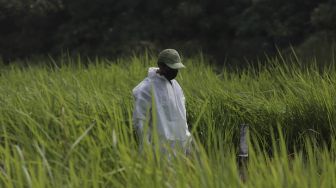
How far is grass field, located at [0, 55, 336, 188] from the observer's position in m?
2.13

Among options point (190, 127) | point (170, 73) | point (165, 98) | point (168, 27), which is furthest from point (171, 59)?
point (168, 27)

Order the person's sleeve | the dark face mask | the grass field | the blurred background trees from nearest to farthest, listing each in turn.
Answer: the grass field < the person's sleeve < the dark face mask < the blurred background trees

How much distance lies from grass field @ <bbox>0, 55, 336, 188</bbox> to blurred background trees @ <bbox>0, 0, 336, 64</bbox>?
5.77 metres

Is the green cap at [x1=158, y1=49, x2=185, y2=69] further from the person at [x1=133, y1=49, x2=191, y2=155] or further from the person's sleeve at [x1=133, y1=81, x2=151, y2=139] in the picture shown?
the person's sleeve at [x1=133, y1=81, x2=151, y2=139]

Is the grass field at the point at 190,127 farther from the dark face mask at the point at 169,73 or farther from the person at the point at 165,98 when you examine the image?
the dark face mask at the point at 169,73

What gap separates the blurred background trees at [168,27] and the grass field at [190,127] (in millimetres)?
5770

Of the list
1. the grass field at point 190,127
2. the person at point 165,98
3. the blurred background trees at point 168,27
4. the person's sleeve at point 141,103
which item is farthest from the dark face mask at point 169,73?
the blurred background trees at point 168,27

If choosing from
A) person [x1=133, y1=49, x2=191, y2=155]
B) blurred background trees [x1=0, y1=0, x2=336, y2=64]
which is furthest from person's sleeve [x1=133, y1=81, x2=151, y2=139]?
blurred background trees [x1=0, y1=0, x2=336, y2=64]

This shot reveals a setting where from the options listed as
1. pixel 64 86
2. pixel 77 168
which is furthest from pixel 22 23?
pixel 77 168

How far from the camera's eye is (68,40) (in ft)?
50.3

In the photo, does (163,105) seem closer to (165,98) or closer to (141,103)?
(165,98)

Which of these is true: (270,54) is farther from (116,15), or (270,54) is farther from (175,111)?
(175,111)

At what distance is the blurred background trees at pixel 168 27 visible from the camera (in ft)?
41.9

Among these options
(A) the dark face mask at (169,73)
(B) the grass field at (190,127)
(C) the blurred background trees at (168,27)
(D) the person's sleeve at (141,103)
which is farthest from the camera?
(C) the blurred background trees at (168,27)
